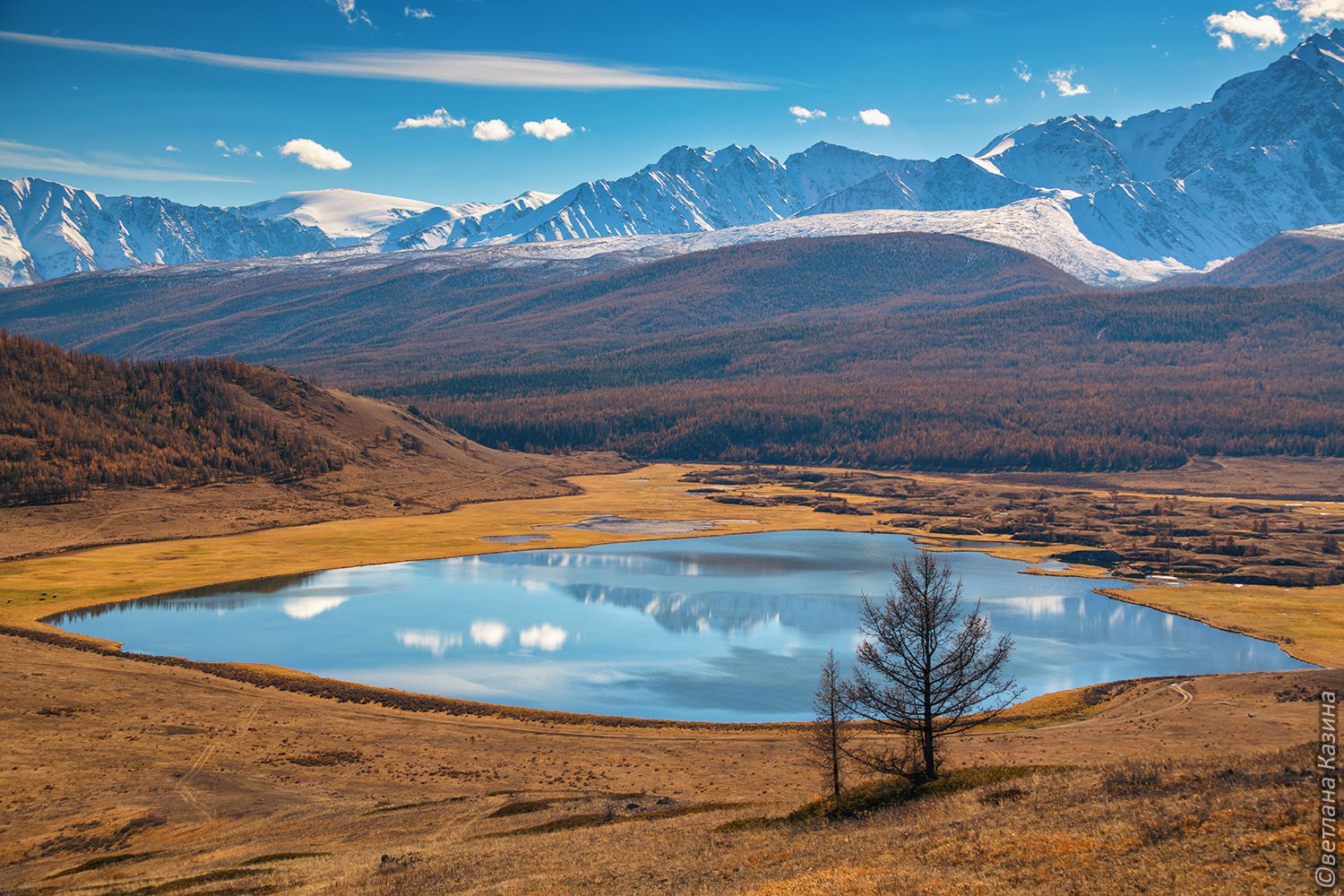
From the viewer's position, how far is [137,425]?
A: 15075 centimetres

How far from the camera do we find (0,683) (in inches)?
2386

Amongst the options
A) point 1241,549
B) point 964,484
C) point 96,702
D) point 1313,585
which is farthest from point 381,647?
point 964,484

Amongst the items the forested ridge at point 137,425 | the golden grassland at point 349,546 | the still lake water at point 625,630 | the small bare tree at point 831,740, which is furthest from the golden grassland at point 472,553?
the small bare tree at point 831,740

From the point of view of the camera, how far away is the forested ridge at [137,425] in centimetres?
13131

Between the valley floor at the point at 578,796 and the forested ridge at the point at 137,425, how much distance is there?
51141 mm

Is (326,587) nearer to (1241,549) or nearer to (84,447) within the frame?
(84,447)

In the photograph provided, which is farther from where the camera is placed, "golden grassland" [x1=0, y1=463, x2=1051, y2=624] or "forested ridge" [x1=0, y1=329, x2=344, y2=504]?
"forested ridge" [x1=0, y1=329, x2=344, y2=504]

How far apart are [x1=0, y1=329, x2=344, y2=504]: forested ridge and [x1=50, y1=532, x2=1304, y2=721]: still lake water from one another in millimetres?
44637

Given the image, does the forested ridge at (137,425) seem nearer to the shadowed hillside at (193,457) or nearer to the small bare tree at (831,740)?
the shadowed hillside at (193,457)

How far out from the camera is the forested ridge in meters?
131

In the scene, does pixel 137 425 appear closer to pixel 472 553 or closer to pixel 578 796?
pixel 472 553

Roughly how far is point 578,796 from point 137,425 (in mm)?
127917

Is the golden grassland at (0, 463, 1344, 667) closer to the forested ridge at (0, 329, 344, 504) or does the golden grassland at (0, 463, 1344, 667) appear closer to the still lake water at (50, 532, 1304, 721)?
the still lake water at (50, 532, 1304, 721)

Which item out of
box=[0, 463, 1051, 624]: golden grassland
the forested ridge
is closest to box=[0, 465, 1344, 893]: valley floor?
box=[0, 463, 1051, 624]: golden grassland
